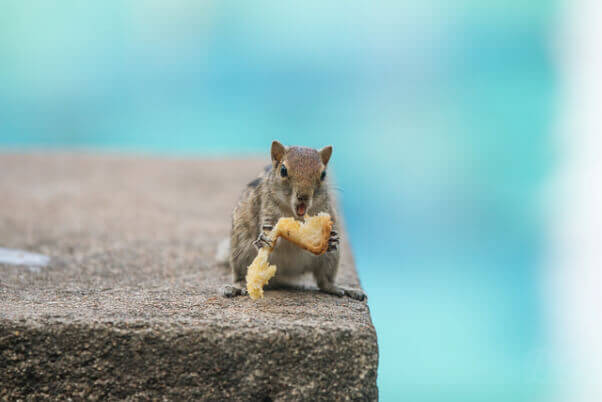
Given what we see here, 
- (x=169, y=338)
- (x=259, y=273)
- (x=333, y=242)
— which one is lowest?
(x=169, y=338)

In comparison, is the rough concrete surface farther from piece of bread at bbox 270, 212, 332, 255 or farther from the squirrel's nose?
the squirrel's nose

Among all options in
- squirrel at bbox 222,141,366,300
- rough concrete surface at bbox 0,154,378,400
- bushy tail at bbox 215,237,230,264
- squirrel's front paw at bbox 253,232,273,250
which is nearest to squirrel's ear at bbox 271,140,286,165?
squirrel at bbox 222,141,366,300

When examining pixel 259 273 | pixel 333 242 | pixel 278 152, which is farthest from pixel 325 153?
pixel 259 273

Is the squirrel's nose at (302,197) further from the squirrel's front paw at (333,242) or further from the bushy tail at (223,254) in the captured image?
the bushy tail at (223,254)

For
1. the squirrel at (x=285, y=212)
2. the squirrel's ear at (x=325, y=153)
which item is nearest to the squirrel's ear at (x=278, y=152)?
the squirrel at (x=285, y=212)

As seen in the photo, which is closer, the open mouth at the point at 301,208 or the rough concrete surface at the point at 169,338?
the rough concrete surface at the point at 169,338

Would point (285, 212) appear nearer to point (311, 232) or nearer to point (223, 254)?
point (311, 232)

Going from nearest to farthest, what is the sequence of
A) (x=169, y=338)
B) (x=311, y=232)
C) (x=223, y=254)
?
1. (x=169, y=338)
2. (x=311, y=232)
3. (x=223, y=254)
